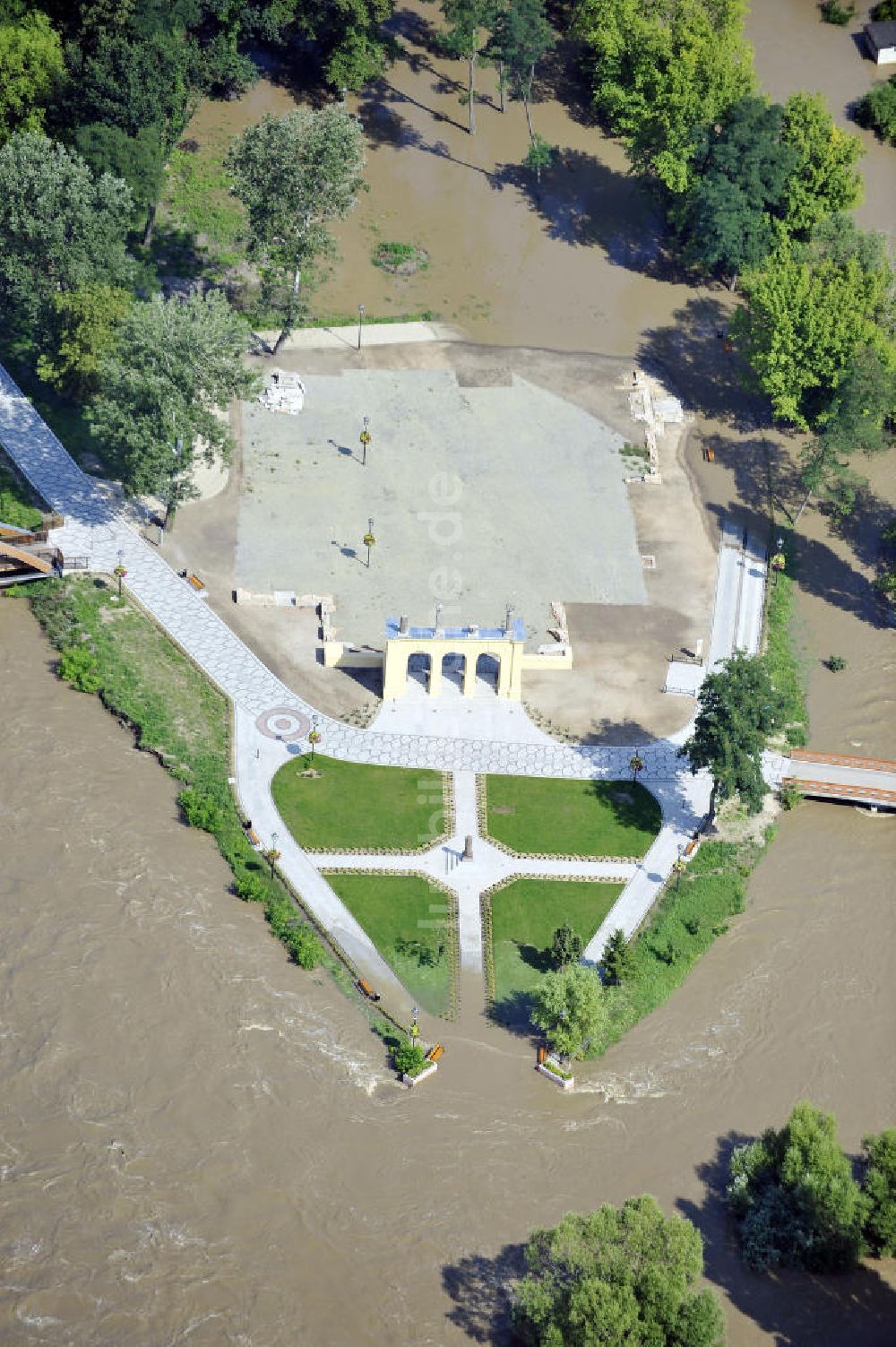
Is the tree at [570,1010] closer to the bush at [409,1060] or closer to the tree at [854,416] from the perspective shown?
the bush at [409,1060]

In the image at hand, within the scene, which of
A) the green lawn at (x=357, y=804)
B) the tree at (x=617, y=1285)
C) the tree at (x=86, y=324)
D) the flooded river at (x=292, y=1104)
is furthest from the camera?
the tree at (x=86, y=324)

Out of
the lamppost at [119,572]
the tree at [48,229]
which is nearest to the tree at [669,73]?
the tree at [48,229]

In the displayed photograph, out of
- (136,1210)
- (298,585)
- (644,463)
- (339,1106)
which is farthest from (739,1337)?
(644,463)

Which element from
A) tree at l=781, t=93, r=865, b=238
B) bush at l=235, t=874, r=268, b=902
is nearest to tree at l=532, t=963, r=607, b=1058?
bush at l=235, t=874, r=268, b=902

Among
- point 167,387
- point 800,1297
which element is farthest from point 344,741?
point 800,1297

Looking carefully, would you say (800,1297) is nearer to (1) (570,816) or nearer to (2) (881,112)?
(1) (570,816)

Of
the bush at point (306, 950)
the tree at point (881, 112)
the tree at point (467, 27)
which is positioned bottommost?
the bush at point (306, 950)
